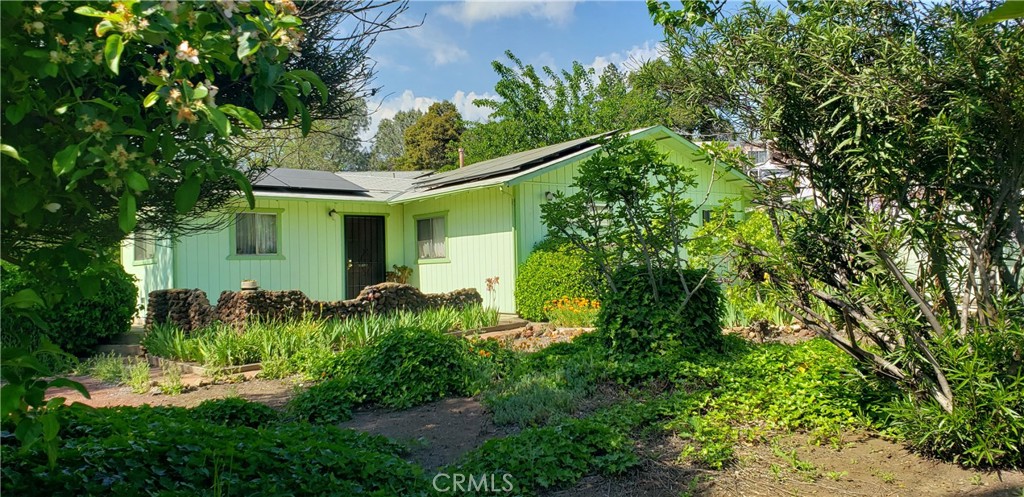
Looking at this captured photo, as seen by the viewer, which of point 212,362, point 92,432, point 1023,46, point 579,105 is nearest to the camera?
point 1023,46

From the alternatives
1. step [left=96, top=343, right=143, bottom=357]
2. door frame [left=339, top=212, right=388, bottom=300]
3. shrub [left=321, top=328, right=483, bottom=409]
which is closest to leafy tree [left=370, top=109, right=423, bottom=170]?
door frame [left=339, top=212, right=388, bottom=300]

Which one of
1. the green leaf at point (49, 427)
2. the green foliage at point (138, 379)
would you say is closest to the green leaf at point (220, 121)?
the green leaf at point (49, 427)

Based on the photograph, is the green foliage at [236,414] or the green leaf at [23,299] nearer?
the green leaf at [23,299]

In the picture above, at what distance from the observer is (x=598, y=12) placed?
8.90 m

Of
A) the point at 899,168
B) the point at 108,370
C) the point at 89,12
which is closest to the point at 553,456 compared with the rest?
the point at 899,168

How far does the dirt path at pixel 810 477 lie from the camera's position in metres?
3.68

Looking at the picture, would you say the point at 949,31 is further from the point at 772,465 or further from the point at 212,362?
the point at 212,362

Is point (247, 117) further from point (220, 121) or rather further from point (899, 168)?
point (899, 168)

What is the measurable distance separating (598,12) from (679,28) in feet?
14.3

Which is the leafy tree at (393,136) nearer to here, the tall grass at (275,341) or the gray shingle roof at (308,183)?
the gray shingle roof at (308,183)

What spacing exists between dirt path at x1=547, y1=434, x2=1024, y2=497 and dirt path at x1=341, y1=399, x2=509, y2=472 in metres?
1.17

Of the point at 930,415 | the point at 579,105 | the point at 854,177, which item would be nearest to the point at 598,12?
the point at 854,177

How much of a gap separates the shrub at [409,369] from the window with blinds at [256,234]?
26.4 ft

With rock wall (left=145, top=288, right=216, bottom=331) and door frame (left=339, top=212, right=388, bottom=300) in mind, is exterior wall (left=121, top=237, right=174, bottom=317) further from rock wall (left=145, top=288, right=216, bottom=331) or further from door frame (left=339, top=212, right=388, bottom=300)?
door frame (left=339, top=212, right=388, bottom=300)
